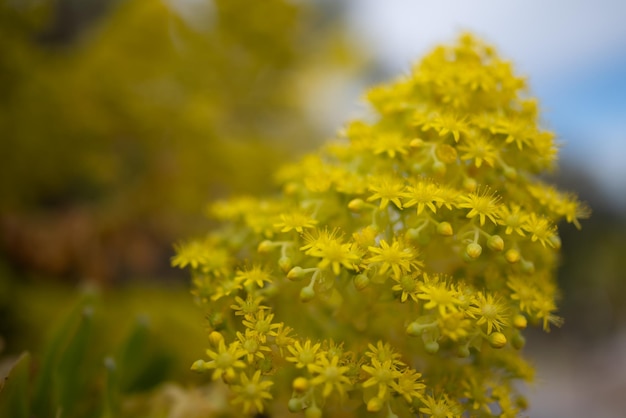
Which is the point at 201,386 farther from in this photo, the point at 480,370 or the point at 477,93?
the point at 477,93

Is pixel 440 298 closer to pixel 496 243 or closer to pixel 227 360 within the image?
pixel 496 243

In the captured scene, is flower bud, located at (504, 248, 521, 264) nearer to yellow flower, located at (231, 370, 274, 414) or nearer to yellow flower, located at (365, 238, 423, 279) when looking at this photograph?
yellow flower, located at (365, 238, 423, 279)

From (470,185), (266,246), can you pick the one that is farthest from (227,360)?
(470,185)

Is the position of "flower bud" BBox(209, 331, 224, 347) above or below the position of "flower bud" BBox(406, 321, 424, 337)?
above

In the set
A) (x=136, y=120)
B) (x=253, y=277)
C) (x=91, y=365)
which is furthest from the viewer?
(x=136, y=120)

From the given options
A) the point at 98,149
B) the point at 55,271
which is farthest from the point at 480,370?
the point at 98,149

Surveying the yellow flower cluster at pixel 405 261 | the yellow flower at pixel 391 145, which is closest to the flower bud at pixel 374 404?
the yellow flower cluster at pixel 405 261

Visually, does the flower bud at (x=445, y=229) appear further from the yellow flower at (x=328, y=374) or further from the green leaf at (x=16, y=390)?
the green leaf at (x=16, y=390)

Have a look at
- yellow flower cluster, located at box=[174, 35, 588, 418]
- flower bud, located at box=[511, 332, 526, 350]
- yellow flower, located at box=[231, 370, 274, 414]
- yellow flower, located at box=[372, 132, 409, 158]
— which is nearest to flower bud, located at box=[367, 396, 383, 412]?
yellow flower cluster, located at box=[174, 35, 588, 418]
